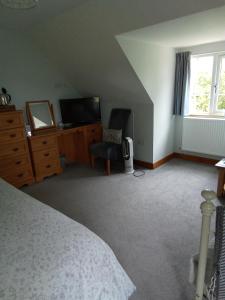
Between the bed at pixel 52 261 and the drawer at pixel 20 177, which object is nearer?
the bed at pixel 52 261

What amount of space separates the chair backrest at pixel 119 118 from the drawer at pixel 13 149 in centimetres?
158

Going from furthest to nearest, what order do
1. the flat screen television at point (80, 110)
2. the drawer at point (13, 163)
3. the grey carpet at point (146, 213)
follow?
1. the flat screen television at point (80, 110)
2. the drawer at point (13, 163)
3. the grey carpet at point (146, 213)

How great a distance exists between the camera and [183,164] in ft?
12.5

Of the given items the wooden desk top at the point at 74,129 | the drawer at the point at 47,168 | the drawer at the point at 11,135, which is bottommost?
the drawer at the point at 47,168

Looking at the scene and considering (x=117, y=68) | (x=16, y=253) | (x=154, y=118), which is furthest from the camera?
(x=154, y=118)

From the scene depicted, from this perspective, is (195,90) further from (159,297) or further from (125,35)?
(159,297)

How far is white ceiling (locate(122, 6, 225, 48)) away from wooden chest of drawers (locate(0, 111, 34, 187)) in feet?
6.00

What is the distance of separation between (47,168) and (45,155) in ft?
0.74

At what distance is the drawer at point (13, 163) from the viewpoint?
282 cm

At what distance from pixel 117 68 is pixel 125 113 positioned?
87 cm

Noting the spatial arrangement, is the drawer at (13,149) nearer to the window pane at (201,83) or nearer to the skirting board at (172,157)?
the skirting board at (172,157)

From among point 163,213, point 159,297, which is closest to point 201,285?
point 159,297

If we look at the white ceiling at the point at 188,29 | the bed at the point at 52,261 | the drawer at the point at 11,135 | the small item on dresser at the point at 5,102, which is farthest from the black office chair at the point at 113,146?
the bed at the point at 52,261

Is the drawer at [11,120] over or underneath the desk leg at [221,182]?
over
